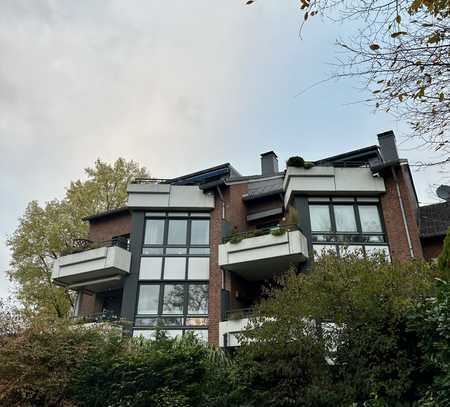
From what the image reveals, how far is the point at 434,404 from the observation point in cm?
554

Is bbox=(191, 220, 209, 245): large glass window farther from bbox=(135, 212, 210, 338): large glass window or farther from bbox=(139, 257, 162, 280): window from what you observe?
bbox=(139, 257, 162, 280): window

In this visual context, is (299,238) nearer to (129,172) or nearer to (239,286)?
(239,286)

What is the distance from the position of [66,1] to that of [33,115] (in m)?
7.95

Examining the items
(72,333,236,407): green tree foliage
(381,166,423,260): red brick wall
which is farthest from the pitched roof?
(72,333,236,407): green tree foliage

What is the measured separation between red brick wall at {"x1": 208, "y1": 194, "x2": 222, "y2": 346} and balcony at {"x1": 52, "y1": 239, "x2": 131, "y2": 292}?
3779mm

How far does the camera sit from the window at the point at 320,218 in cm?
1675

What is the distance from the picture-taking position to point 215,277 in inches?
666

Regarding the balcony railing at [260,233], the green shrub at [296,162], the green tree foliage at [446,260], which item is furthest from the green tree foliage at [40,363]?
the green shrub at [296,162]

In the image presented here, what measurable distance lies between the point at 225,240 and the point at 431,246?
8650 mm

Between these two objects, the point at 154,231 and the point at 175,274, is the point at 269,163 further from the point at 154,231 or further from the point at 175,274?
the point at 175,274

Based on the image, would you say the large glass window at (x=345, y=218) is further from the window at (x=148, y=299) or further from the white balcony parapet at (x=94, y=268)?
the white balcony parapet at (x=94, y=268)

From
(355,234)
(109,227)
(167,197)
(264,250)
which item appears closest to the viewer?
(264,250)

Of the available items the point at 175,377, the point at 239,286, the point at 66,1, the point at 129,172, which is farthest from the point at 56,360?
the point at 129,172

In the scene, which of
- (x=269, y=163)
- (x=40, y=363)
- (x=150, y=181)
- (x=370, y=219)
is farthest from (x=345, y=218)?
(x=40, y=363)
